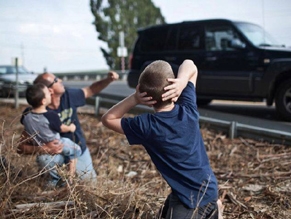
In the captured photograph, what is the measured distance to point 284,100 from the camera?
810cm

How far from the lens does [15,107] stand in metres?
11.1

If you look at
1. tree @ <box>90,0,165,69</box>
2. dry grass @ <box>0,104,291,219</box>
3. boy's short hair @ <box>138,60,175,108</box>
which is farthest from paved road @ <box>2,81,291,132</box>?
tree @ <box>90,0,165,69</box>

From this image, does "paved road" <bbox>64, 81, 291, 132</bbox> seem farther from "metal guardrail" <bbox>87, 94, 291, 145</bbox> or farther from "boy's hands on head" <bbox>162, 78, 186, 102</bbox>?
"boy's hands on head" <bbox>162, 78, 186, 102</bbox>

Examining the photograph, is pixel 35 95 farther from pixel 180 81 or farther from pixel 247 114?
pixel 247 114

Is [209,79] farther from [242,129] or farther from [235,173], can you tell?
[235,173]

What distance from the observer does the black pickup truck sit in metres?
8.23

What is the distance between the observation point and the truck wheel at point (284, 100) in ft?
26.2

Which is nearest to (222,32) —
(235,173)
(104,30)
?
(235,173)

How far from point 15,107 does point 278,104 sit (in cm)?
682

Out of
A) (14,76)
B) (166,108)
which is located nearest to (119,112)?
(166,108)

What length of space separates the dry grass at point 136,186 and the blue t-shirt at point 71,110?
37cm

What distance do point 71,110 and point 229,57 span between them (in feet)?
16.6

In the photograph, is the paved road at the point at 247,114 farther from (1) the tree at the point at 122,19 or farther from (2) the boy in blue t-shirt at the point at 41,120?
(1) the tree at the point at 122,19

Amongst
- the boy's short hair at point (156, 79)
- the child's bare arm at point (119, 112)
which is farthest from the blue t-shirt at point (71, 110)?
the boy's short hair at point (156, 79)
